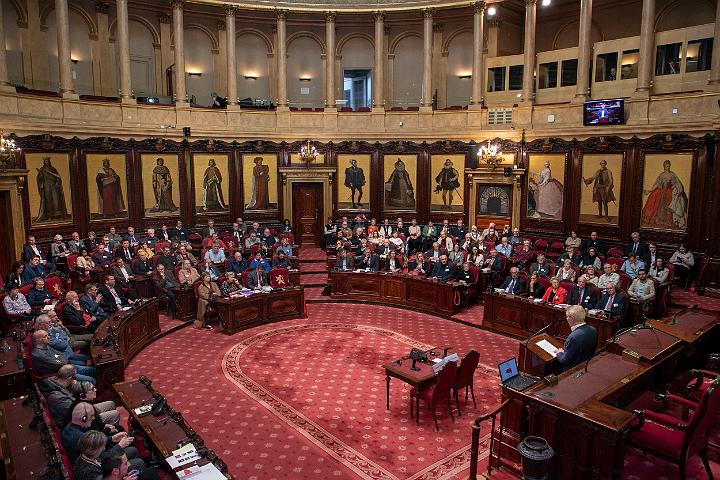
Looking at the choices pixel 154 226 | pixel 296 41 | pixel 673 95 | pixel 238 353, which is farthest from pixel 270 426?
pixel 296 41

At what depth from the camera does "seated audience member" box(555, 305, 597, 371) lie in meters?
5.84

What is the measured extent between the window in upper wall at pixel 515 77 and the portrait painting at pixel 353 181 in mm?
5743

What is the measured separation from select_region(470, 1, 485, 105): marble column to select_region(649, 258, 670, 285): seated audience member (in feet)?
28.2

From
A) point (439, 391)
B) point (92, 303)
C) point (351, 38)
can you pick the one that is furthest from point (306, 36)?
point (439, 391)

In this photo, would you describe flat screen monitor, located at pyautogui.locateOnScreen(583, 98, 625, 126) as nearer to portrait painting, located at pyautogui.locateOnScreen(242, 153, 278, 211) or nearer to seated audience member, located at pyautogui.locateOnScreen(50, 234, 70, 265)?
portrait painting, located at pyautogui.locateOnScreen(242, 153, 278, 211)

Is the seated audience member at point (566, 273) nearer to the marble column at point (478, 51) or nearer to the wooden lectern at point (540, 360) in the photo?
the wooden lectern at point (540, 360)

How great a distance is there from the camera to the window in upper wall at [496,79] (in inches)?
765

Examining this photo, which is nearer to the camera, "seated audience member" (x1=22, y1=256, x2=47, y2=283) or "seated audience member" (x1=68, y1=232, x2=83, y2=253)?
"seated audience member" (x1=22, y1=256, x2=47, y2=283)

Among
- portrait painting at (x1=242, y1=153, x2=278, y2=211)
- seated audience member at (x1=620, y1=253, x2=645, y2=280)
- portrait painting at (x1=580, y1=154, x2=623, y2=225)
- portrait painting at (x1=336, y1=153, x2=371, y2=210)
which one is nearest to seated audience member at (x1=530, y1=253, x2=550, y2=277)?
seated audience member at (x1=620, y1=253, x2=645, y2=280)

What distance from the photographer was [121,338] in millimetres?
9516

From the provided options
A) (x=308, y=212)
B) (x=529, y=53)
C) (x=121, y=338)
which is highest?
(x=529, y=53)

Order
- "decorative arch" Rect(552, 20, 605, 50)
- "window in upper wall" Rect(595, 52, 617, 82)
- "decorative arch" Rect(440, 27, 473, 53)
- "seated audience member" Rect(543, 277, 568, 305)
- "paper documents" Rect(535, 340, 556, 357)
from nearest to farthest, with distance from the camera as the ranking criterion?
1. "paper documents" Rect(535, 340, 556, 357)
2. "seated audience member" Rect(543, 277, 568, 305)
3. "window in upper wall" Rect(595, 52, 617, 82)
4. "decorative arch" Rect(552, 20, 605, 50)
5. "decorative arch" Rect(440, 27, 473, 53)

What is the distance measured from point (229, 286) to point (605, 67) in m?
13.7

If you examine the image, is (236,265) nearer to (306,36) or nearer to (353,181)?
(353,181)
